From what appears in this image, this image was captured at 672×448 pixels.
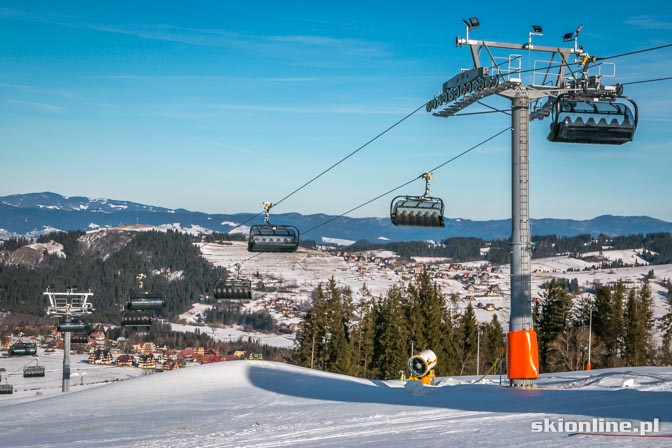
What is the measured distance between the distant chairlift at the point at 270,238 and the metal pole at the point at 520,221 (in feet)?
28.9

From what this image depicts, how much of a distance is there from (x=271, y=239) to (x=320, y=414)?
12483 millimetres

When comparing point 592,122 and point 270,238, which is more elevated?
point 592,122

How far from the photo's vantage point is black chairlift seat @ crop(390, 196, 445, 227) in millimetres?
23656

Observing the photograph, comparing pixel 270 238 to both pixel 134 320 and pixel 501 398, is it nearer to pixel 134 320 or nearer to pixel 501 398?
pixel 501 398

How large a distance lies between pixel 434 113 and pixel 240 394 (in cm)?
1019

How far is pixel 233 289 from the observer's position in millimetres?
36062

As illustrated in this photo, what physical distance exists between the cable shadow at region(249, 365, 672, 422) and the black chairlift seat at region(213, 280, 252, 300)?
1097 cm

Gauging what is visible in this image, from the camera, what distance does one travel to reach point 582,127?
1852 cm

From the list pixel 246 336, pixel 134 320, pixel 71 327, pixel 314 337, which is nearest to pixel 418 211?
pixel 134 320

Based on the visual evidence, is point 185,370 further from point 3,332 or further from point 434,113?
point 3,332

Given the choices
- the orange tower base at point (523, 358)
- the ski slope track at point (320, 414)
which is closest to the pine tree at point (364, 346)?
the ski slope track at point (320, 414)

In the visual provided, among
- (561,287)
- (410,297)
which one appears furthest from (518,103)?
(410,297)

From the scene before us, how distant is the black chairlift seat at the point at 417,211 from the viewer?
23656 mm

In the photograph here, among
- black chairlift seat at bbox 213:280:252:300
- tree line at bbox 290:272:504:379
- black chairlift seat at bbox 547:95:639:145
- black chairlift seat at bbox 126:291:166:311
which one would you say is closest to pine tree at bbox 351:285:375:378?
tree line at bbox 290:272:504:379
